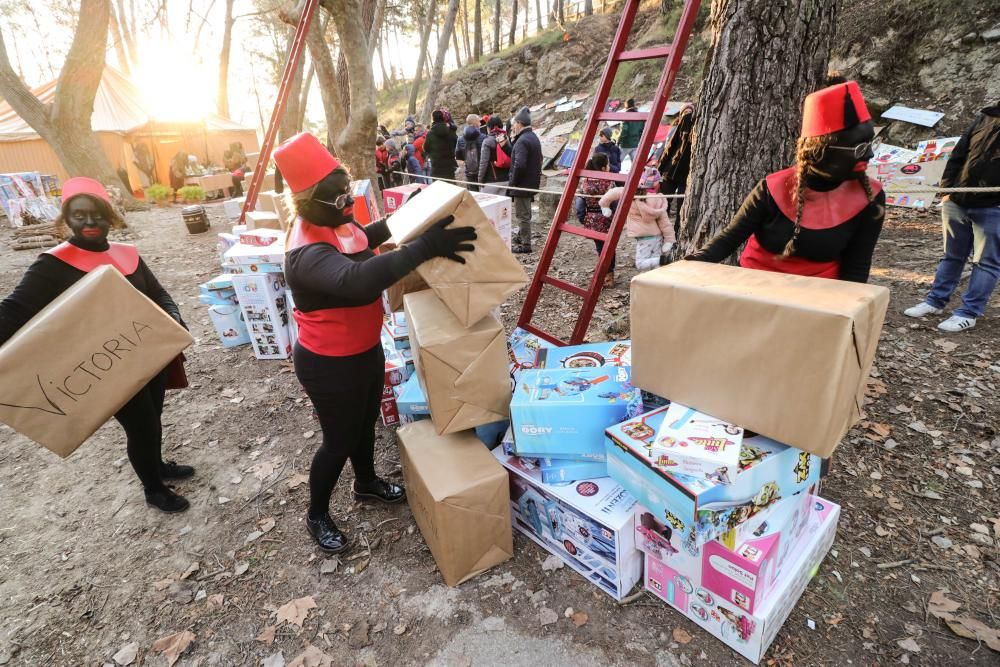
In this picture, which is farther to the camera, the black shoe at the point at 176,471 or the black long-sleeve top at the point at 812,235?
the black shoe at the point at 176,471

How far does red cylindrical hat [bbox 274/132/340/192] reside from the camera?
202cm

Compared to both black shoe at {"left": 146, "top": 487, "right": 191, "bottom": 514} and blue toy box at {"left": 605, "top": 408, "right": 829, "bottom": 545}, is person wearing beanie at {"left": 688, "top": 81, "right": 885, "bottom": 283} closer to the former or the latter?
blue toy box at {"left": 605, "top": 408, "right": 829, "bottom": 545}

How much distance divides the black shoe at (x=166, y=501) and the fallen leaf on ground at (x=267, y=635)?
117 cm

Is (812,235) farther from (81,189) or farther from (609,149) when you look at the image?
(609,149)

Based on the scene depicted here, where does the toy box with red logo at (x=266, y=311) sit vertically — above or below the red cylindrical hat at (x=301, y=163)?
Result: below

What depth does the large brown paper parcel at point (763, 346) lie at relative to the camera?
1.56 meters

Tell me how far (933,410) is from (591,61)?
1998 centimetres

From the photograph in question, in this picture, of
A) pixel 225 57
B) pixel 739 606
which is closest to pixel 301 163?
pixel 739 606

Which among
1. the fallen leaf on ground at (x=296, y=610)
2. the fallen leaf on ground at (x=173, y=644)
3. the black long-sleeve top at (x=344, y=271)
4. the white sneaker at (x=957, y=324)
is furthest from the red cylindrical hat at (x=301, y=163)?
the white sneaker at (x=957, y=324)

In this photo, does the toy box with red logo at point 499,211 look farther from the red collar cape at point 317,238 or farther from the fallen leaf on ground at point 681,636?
the fallen leaf on ground at point 681,636

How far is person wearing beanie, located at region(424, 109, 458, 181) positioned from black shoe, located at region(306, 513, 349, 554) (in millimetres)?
7353

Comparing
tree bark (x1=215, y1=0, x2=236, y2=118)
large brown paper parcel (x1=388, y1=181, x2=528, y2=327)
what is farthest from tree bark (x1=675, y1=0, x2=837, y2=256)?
tree bark (x1=215, y1=0, x2=236, y2=118)

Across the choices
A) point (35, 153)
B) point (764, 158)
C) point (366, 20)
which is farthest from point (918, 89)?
point (35, 153)

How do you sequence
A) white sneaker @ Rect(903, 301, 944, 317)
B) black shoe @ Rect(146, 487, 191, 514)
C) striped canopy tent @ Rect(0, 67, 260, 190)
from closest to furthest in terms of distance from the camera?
black shoe @ Rect(146, 487, 191, 514) < white sneaker @ Rect(903, 301, 944, 317) < striped canopy tent @ Rect(0, 67, 260, 190)
